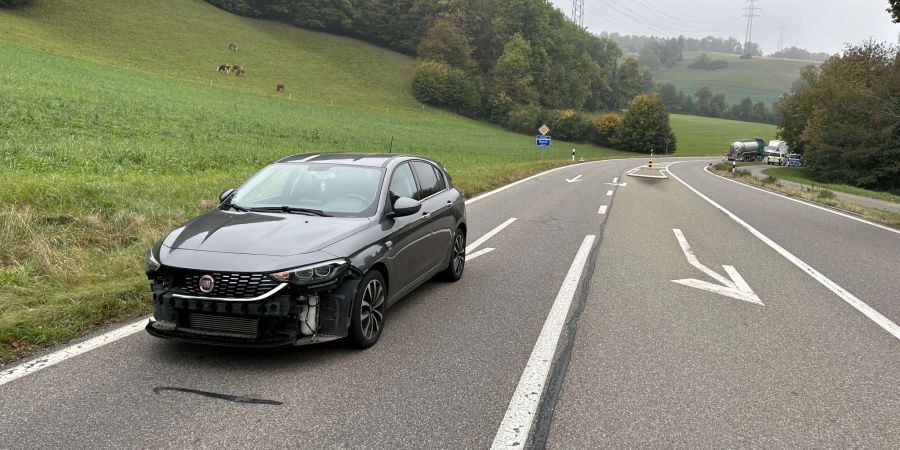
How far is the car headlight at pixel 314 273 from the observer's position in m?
4.04

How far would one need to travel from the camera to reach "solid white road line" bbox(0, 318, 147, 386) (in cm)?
386

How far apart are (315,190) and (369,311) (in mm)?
1441

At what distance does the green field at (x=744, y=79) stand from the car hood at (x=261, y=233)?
537 ft

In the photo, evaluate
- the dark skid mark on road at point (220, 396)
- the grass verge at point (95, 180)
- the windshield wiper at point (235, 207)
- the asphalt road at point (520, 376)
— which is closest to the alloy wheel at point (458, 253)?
the asphalt road at point (520, 376)

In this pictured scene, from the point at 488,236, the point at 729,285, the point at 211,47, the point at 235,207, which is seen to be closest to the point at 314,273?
the point at 235,207

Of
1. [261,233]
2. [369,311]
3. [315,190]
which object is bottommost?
[369,311]

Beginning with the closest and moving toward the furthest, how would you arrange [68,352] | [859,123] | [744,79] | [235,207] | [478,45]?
[68,352]
[235,207]
[859,123]
[478,45]
[744,79]

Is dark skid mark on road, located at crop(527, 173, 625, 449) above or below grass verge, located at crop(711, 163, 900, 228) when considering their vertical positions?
below

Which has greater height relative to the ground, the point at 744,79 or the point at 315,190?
the point at 744,79

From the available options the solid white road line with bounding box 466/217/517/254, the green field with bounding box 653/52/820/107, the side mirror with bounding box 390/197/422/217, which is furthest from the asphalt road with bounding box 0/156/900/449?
the green field with bounding box 653/52/820/107

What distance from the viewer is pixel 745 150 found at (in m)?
67.2

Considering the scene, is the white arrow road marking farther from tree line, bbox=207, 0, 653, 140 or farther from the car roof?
tree line, bbox=207, 0, 653, 140

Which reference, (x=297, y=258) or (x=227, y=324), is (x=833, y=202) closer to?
(x=297, y=258)

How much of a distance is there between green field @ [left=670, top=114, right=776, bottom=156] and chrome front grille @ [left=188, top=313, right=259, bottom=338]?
281ft
